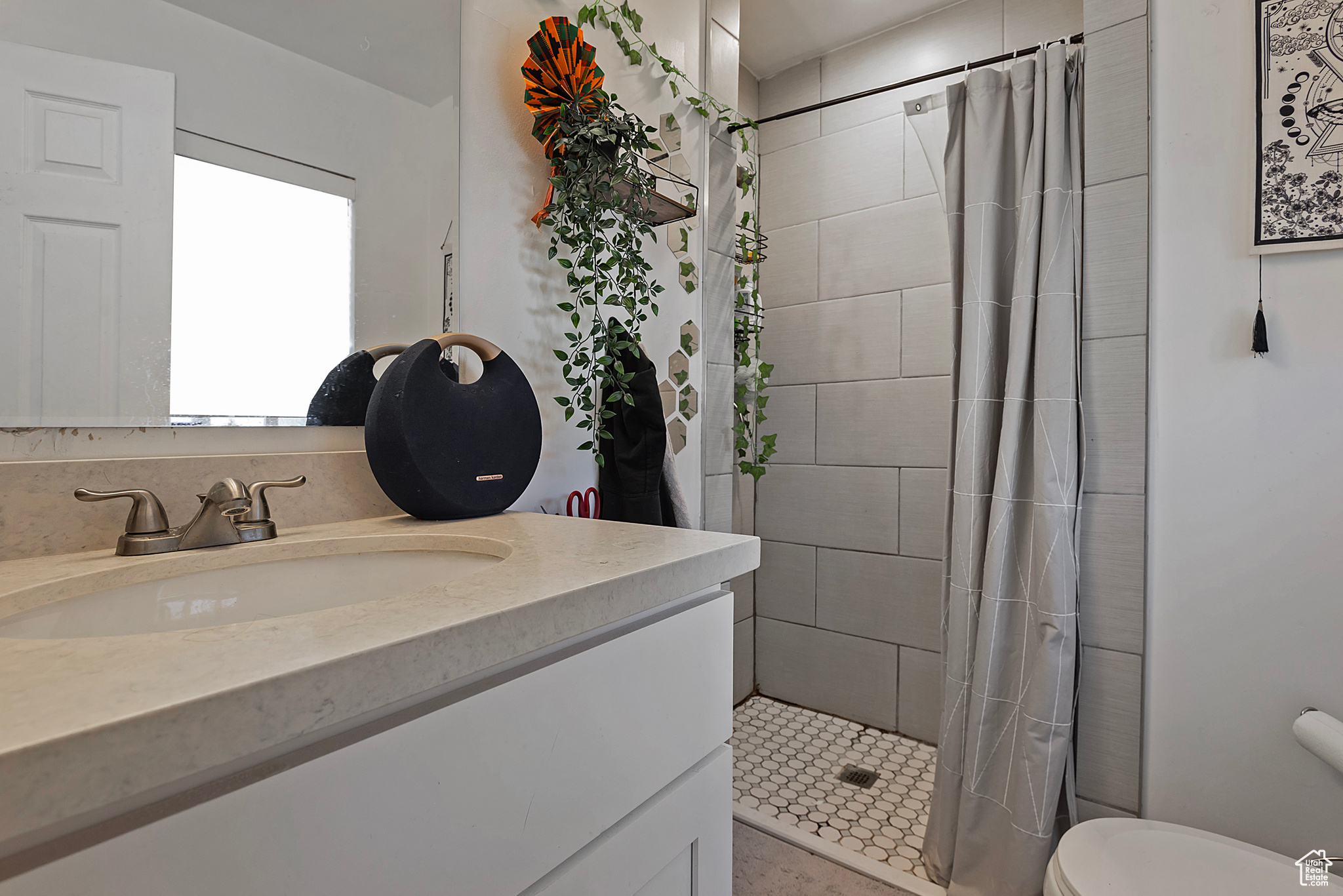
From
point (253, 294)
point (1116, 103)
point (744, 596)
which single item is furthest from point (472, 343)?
point (744, 596)

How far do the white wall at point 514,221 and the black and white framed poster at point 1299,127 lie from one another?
1.24m

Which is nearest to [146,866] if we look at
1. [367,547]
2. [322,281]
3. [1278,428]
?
[367,547]

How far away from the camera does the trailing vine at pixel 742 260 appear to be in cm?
140

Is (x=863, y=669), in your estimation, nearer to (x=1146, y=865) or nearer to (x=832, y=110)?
(x=1146, y=865)

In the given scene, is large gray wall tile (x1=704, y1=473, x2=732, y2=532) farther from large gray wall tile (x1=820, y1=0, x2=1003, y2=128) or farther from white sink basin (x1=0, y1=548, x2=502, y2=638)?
large gray wall tile (x1=820, y1=0, x2=1003, y2=128)

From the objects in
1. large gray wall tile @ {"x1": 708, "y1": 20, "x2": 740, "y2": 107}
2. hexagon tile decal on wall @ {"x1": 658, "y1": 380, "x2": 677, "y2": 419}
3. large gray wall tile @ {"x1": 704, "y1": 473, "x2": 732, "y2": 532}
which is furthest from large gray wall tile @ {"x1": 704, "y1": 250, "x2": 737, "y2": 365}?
large gray wall tile @ {"x1": 708, "y1": 20, "x2": 740, "y2": 107}

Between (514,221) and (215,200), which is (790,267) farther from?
(215,200)

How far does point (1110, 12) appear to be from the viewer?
1.26m

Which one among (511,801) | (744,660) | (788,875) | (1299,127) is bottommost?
(788,875)

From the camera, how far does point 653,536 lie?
2.52ft

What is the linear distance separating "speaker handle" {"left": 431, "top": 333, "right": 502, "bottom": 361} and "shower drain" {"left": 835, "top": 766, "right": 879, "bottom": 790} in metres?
1.64

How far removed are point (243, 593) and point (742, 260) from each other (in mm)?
1690

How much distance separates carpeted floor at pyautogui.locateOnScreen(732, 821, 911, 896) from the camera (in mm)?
1406

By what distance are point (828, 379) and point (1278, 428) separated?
1.27 metres
